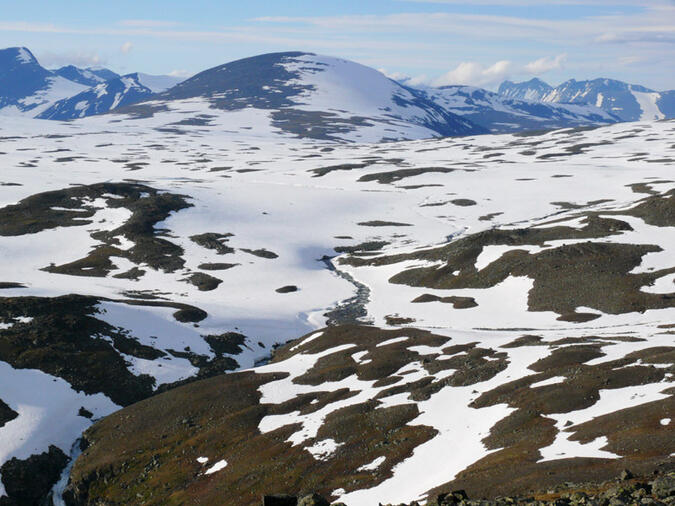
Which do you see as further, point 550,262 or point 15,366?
point 550,262

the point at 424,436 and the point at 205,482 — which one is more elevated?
the point at 424,436

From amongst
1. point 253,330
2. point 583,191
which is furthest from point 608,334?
point 583,191

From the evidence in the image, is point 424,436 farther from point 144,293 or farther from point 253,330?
point 144,293

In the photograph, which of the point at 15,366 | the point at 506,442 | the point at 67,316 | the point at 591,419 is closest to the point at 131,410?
the point at 15,366

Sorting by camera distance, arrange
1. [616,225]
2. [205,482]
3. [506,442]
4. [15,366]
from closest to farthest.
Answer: [506,442] < [205,482] < [15,366] < [616,225]

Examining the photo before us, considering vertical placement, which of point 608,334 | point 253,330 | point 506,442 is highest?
point 506,442

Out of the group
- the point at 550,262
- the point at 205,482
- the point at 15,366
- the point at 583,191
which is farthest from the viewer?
the point at 583,191

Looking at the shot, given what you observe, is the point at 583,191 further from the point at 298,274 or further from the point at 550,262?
the point at 298,274
